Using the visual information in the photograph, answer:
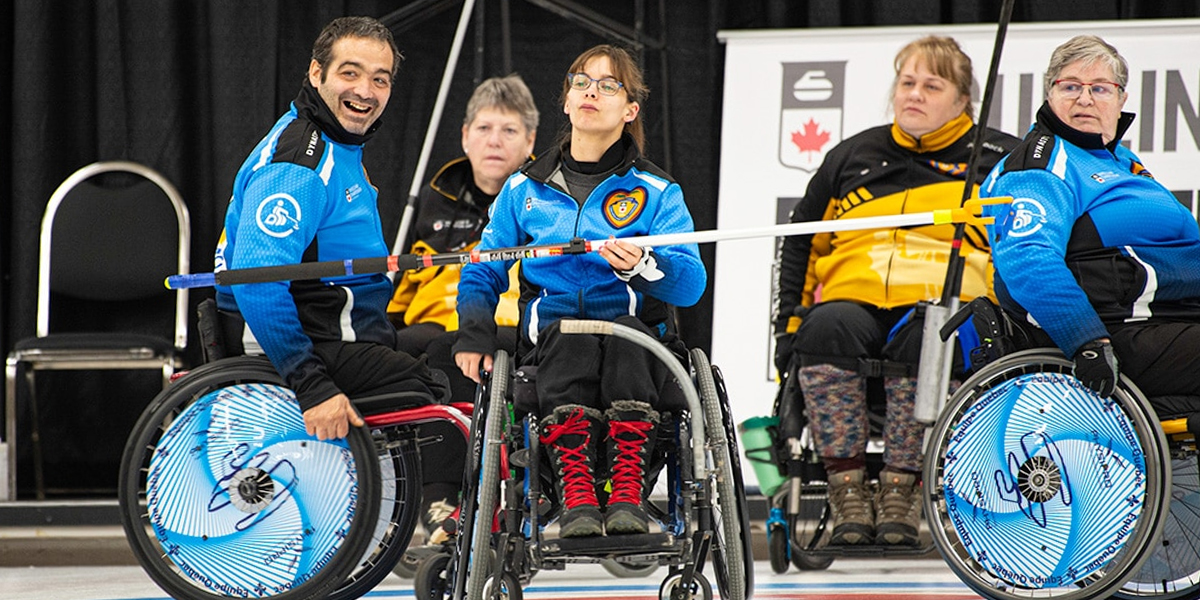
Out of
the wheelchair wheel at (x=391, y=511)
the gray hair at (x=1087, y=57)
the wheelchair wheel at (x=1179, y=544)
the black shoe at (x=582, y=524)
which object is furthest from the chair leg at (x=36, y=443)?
the wheelchair wheel at (x=1179, y=544)

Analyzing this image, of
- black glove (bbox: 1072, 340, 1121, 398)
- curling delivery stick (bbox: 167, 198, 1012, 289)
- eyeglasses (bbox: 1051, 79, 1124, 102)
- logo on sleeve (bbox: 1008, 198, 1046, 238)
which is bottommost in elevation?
black glove (bbox: 1072, 340, 1121, 398)

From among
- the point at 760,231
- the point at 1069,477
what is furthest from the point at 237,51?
the point at 1069,477

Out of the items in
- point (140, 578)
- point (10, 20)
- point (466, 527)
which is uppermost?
point (10, 20)

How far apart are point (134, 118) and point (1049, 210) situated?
2842mm

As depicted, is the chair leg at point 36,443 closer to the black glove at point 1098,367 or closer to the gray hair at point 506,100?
the gray hair at point 506,100

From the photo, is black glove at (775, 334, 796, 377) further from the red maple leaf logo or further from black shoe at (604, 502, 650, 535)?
black shoe at (604, 502, 650, 535)

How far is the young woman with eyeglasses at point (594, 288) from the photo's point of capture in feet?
7.25

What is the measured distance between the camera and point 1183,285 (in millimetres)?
2559

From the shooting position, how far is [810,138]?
13.1 feet

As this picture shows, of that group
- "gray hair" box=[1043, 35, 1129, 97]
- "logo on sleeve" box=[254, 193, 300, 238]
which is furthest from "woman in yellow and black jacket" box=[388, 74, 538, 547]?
"gray hair" box=[1043, 35, 1129, 97]

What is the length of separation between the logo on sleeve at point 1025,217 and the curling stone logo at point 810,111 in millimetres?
1456

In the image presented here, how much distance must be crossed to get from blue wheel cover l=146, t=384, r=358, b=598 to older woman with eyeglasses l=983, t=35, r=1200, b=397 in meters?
1.29

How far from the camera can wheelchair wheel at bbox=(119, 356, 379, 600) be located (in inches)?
97.3

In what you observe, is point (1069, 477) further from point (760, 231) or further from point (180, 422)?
point (180, 422)
